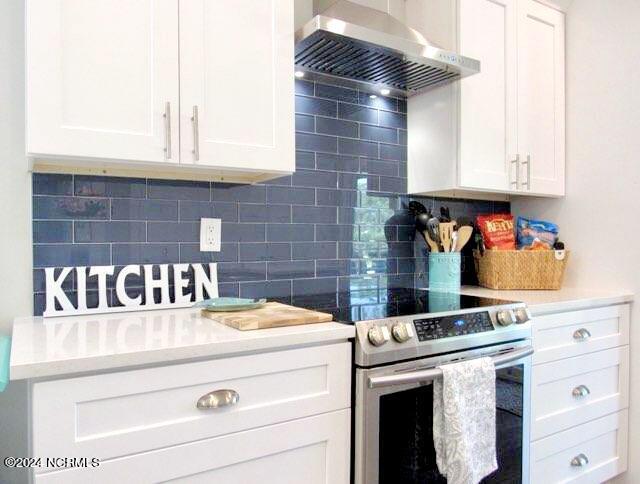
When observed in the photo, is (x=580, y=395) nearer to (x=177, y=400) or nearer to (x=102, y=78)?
(x=177, y=400)

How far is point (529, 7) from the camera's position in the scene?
236 cm

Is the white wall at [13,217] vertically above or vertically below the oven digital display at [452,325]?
above

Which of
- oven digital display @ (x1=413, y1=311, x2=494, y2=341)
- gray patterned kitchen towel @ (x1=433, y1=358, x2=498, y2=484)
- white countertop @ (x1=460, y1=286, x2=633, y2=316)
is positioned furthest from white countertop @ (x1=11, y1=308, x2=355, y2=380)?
white countertop @ (x1=460, y1=286, x2=633, y2=316)

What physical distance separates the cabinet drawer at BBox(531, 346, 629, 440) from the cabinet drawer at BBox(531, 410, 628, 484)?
4 centimetres

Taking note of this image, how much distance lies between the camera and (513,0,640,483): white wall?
2.23 meters

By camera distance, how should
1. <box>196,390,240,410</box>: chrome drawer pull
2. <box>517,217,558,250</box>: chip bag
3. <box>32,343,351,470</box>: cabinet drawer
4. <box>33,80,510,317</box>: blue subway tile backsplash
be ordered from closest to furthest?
<box>32,343,351,470</box>: cabinet drawer → <box>196,390,240,410</box>: chrome drawer pull → <box>33,80,510,317</box>: blue subway tile backsplash → <box>517,217,558,250</box>: chip bag

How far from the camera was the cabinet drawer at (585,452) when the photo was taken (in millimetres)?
1907

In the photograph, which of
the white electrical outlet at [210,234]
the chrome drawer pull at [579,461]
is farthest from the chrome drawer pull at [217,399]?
the chrome drawer pull at [579,461]

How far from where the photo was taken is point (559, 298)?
2.03 m

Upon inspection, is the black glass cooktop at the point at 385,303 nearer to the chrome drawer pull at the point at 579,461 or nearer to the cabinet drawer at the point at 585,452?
the cabinet drawer at the point at 585,452

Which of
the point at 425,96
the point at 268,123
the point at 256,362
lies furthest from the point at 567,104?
the point at 256,362

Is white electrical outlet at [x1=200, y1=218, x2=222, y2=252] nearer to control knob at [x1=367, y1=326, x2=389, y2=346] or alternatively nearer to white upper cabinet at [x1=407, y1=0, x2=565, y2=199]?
control knob at [x1=367, y1=326, x2=389, y2=346]

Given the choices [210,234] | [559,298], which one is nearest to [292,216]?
[210,234]

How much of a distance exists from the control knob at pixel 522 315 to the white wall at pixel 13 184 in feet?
5.43
